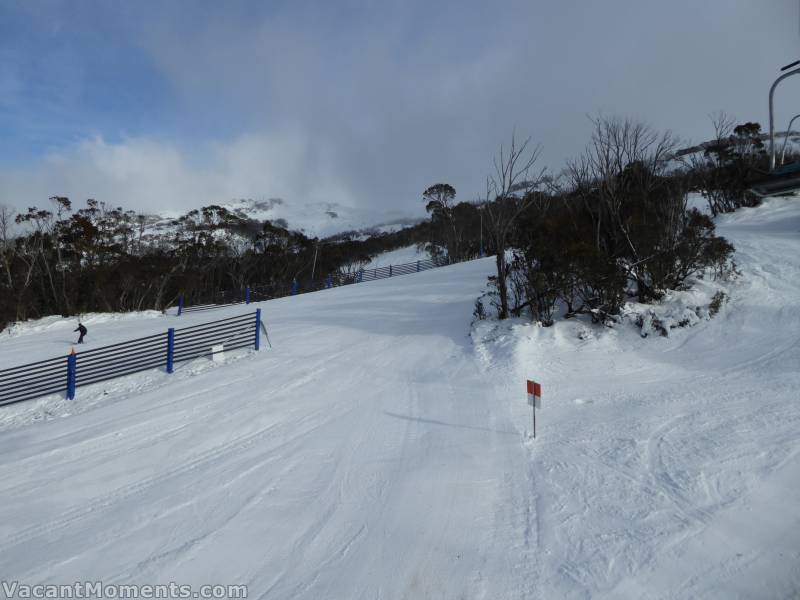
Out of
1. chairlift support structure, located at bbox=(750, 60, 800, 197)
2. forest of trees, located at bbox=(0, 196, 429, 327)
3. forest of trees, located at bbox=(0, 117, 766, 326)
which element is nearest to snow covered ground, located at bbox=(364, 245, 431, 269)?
forest of trees, located at bbox=(0, 117, 766, 326)

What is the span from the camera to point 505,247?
41.9 feet

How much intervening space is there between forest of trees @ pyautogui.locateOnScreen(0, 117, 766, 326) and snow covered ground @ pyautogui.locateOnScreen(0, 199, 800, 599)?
1.70 m

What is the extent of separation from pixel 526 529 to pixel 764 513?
2324 millimetres

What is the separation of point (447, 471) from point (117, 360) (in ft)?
32.8

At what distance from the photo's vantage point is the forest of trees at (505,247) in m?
10.9

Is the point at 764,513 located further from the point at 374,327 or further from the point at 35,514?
the point at 374,327

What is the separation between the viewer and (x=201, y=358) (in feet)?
37.1

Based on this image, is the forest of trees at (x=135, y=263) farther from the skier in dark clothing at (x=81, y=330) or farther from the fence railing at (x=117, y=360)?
the fence railing at (x=117, y=360)

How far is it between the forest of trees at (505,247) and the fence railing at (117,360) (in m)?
8.04

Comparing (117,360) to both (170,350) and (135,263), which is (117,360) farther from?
(135,263)

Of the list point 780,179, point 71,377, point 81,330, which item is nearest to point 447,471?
point 780,179

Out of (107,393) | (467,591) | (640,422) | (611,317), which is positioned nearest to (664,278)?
(611,317)

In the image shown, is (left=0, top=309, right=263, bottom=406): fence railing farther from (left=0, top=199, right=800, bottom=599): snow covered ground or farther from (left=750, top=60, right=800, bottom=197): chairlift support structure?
(left=750, top=60, right=800, bottom=197): chairlift support structure

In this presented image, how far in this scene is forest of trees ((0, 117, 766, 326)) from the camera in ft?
35.8
